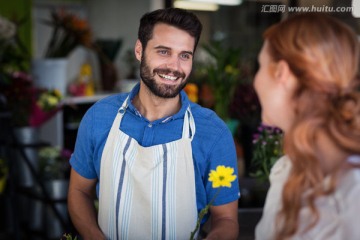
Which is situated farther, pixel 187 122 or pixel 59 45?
pixel 59 45

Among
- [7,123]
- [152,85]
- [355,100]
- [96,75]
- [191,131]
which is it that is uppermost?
[355,100]

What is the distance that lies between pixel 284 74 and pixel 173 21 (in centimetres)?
77

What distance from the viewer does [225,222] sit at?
1.87 meters

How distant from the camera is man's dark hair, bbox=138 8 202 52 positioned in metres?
1.92

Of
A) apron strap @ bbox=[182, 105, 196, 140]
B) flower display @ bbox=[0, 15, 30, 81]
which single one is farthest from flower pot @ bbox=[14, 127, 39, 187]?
apron strap @ bbox=[182, 105, 196, 140]

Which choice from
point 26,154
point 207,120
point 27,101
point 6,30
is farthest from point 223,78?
point 207,120

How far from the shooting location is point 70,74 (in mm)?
8742

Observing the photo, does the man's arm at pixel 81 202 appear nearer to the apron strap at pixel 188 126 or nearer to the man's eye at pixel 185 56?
the apron strap at pixel 188 126

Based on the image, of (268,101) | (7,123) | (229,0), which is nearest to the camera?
(268,101)

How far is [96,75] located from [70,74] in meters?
0.42

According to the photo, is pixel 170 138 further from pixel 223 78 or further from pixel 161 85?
pixel 223 78

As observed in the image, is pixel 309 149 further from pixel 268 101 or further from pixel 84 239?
pixel 84 239

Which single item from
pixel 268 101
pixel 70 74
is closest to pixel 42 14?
pixel 70 74

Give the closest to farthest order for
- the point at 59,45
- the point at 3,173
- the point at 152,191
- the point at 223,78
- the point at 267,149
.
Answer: the point at 152,191, the point at 267,149, the point at 223,78, the point at 3,173, the point at 59,45
